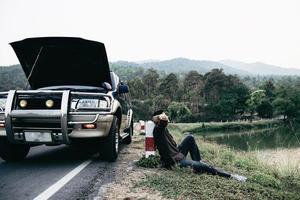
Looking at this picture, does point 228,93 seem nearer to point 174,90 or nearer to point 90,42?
point 174,90

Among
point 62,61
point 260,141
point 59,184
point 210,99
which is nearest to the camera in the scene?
point 59,184

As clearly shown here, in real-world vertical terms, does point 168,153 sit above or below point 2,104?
below

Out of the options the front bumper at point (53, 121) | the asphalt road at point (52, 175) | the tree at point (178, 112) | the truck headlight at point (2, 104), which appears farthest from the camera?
the tree at point (178, 112)

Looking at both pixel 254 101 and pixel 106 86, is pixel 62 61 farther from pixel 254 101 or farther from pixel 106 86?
pixel 254 101

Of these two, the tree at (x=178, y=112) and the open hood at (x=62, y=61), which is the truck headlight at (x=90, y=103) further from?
the tree at (x=178, y=112)

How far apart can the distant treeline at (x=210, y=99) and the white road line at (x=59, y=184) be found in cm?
7184

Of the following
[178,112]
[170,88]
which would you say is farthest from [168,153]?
[170,88]

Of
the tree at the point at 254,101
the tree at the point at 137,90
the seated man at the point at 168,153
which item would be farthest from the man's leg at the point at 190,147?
the tree at the point at 137,90

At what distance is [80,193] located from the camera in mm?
4855

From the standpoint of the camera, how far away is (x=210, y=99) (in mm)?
92438

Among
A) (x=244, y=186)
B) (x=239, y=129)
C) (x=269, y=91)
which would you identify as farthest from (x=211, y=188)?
(x=269, y=91)

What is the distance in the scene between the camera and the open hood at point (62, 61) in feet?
23.5

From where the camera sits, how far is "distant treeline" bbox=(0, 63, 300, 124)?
274ft

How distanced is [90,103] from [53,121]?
0.78m
